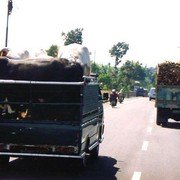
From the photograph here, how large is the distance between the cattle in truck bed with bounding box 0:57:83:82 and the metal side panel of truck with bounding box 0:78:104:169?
271 mm

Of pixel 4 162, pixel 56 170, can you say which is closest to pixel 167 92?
pixel 56 170

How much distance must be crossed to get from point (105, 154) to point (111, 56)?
113678mm

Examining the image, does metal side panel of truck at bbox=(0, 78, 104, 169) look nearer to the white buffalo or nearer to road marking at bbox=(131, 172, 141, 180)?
road marking at bbox=(131, 172, 141, 180)

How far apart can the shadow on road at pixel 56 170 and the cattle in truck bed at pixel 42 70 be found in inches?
73.4

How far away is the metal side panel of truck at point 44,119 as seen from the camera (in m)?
8.30

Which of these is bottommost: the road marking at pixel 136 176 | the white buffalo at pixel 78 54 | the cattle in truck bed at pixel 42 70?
the road marking at pixel 136 176

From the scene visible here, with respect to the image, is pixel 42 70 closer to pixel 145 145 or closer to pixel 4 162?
pixel 4 162

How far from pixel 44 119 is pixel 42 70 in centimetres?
102

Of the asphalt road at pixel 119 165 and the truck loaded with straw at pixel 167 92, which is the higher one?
the truck loaded with straw at pixel 167 92

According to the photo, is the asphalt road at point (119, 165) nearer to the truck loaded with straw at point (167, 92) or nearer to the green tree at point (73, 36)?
the truck loaded with straw at point (167, 92)

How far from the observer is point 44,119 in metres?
8.52

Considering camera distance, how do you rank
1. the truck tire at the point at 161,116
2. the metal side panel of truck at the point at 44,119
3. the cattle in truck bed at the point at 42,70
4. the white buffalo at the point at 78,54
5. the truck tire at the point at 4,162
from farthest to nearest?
the truck tire at the point at 161,116, the white buffalo at the point at 78,54, the truck tire at the point at 4,162, the cattle in truck bed at the point at 42,70, the metal side panel of truck at the point at 44,119

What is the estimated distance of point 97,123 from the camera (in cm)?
1062

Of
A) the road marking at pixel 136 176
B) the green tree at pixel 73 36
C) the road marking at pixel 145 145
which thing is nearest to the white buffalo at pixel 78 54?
the road marking at pixel 136 176
